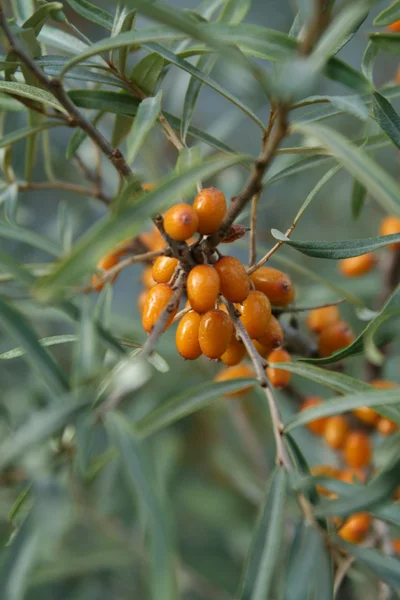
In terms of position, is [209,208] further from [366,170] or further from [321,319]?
[321,319]

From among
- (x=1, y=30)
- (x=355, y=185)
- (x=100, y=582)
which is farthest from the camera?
(x=100, y=582)

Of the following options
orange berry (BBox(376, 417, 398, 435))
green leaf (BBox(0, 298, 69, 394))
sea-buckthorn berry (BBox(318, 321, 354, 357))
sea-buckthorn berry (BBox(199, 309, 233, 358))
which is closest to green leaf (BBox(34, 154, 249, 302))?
green leaf (BBox(0, 298, 69, 394))

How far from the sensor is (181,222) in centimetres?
50

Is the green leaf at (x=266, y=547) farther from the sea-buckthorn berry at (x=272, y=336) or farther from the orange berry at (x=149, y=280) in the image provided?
the orange berry at (x=149, y=280)

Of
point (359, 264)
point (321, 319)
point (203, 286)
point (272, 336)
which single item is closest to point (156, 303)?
point (203, 286)

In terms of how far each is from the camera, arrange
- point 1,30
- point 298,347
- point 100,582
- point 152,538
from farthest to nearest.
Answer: point 100,582 < point 298,347 < point 1,30 < point 152,538

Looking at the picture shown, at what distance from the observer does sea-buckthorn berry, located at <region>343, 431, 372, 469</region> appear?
1046 millimetres

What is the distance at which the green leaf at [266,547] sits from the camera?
17.7 inches

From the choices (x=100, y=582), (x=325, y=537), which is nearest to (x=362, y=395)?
(x=325, y=537)

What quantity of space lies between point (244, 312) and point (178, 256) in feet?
0.31

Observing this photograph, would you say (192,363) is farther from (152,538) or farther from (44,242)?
(152,538)

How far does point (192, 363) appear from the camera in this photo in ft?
4.99

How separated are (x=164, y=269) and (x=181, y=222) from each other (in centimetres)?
10

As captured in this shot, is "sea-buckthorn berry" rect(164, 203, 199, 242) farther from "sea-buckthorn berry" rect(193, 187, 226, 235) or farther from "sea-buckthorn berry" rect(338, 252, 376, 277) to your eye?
"sea-buckthorn berry" rect(338, 252, 376, 277)
